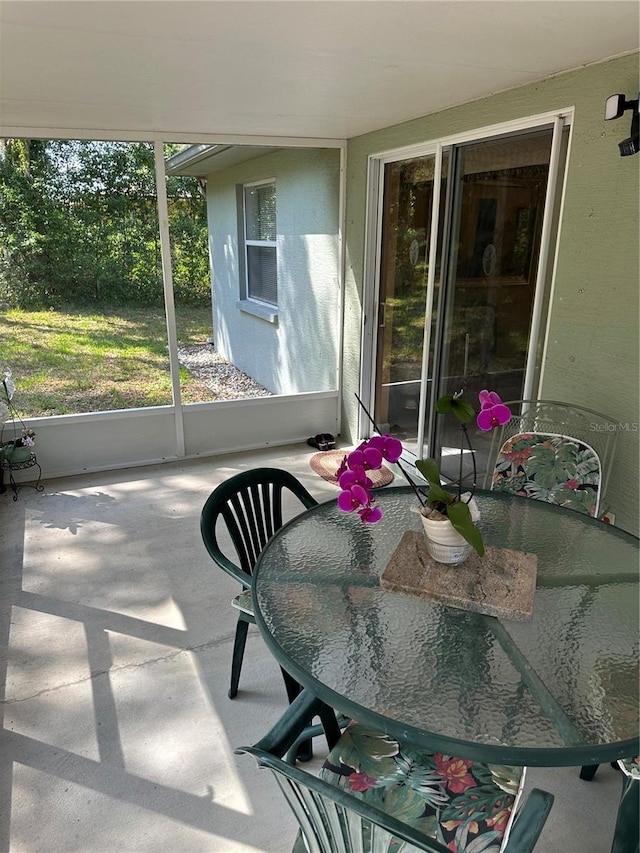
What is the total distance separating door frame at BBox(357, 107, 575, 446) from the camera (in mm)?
2605

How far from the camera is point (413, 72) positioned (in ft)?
7.70

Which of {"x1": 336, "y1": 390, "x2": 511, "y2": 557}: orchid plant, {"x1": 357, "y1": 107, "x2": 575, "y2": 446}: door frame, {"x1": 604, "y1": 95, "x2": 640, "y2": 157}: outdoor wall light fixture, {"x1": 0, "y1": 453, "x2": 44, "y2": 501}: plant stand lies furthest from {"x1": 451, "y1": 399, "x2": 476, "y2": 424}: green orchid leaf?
{"x1": 0, "y1": 453, "x2": 44, "y2": 501}: plant stand

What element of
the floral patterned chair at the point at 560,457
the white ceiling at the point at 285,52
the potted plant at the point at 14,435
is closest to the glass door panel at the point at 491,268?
the white ceiling at the point at 285,52

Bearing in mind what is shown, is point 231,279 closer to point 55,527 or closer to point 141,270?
point 141,270

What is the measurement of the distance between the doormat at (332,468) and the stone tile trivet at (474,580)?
212cm

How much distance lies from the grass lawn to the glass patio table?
2.69 meters

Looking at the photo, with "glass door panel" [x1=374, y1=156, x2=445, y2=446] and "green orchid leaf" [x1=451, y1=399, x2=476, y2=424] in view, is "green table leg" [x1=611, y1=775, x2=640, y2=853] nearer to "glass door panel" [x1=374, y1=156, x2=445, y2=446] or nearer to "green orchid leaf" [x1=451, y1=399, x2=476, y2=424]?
"green orchid leaf" [x1=451, y1=399, x2=476, y2=424]

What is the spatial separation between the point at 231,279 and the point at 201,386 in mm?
981

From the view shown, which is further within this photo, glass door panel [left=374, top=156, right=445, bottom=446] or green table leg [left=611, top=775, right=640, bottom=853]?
glass door panel [left=374, top=156, right=445, bottom=446]

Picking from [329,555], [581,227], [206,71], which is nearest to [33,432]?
[206,71]

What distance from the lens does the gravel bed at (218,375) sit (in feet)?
14.5

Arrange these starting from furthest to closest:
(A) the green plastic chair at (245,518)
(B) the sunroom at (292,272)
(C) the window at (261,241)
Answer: (C) the window at (261,241), (A) the green plastic chair at (245,518), (B) the sunroom at (292,272)

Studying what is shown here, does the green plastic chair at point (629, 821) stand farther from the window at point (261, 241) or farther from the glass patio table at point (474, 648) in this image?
the window at point (261, 241)

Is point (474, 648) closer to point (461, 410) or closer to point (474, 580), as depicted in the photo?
point (474, 580)
